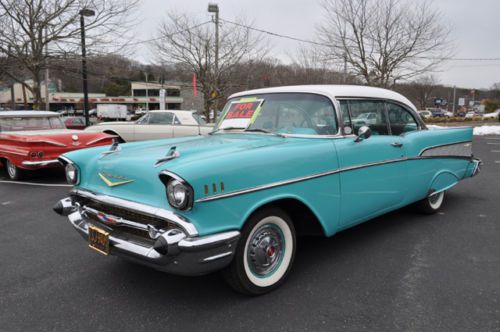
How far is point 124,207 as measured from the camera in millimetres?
2598

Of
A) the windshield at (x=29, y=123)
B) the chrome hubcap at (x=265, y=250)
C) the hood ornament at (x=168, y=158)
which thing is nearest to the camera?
the hood ornament at (x=168, y=158)

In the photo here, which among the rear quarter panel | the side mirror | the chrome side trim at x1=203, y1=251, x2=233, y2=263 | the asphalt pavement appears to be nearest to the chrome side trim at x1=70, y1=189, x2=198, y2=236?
the chrome side trim at x1=203, y1=251, x2=233, y2=263

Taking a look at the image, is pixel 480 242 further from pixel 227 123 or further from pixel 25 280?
pixel 25 280

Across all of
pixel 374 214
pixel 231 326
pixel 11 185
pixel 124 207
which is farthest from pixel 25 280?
pixel 11 185

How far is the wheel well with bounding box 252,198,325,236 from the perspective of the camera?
2971mm

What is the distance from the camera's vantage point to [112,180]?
111 inches

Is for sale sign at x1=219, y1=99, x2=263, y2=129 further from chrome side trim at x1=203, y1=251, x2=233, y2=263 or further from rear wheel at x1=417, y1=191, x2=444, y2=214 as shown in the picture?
rear wheel at x1=417, y1=191, x2=444, y2=214

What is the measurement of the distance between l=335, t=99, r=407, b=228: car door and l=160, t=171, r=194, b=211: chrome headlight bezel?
58.3 inches

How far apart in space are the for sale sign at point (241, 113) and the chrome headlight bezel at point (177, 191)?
1561 mm

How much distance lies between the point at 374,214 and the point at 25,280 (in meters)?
3.16

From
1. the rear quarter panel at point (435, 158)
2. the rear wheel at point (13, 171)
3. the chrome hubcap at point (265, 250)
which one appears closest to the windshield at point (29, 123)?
the rear wheel at point (13, 171)

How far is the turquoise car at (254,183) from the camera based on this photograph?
2.36 m

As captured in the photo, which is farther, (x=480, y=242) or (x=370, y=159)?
(x=480, y=242)

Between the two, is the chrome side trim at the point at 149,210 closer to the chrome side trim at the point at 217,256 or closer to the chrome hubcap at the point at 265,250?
the chrome side trim at the point at 217,256
